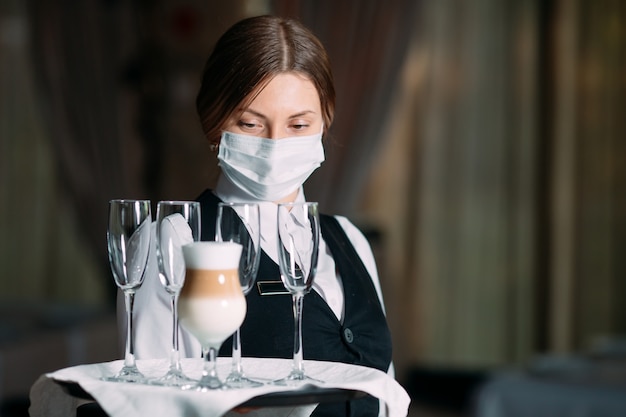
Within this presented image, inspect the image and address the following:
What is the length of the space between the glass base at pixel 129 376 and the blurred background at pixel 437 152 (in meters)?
3.31

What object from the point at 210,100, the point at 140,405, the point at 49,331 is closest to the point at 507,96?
the point at 49,331

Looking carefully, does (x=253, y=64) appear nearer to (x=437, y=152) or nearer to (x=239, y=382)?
(x=239, y=382)

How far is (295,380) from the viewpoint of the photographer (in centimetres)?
132

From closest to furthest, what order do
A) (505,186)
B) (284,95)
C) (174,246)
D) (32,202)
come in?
(174,246), (284,95), (505,186), (32,202)

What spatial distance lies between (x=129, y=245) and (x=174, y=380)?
0.67 ft

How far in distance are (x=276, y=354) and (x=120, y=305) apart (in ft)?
0.87

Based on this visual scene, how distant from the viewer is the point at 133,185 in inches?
214

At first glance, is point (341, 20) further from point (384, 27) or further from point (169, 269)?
point (169, 269)

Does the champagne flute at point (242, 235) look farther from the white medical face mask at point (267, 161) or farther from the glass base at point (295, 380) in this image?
the white medical face mask at point (267, 161)

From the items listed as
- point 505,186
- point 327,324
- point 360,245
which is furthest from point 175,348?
point 505,186

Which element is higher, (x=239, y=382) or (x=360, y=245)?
(x=360, y=245)

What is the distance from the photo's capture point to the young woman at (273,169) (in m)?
1.53

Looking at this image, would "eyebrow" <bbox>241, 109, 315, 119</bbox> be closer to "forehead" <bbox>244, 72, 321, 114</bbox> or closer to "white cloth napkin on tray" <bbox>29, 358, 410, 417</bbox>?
"forehead" <bbox>244, 72, 321, 114</bbox>

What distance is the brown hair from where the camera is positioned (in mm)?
1558
